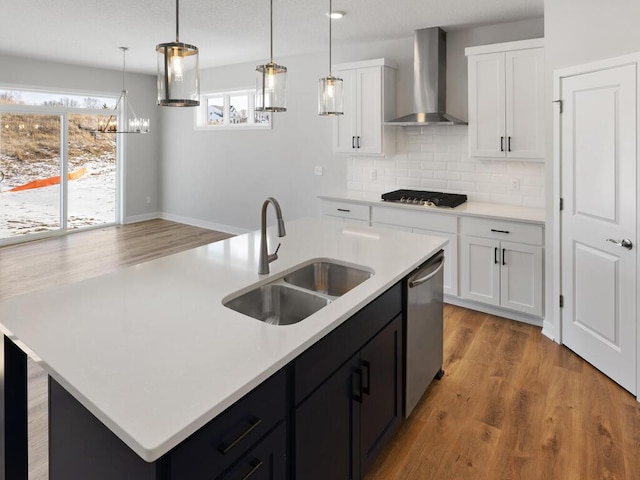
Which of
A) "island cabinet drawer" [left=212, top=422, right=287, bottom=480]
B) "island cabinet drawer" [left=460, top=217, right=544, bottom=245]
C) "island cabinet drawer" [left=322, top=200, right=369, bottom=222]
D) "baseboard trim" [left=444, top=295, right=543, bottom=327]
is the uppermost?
"island cabinet drawer" [left=322, top=200, right=369, bottom=222]

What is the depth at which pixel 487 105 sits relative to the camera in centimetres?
398

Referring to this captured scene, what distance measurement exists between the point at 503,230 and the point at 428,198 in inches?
31.2

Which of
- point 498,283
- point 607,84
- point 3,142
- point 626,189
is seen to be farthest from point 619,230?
point 3,142

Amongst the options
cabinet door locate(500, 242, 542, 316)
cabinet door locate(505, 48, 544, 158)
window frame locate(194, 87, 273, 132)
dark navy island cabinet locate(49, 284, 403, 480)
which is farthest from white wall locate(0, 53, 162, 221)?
dark navy island cabinet locate(49, 284, 403, 480)

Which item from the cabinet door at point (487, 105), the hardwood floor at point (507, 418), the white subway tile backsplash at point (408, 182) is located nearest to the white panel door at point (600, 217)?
the hardwood floor at point (507, 418)

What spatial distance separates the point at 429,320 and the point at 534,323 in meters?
1.74

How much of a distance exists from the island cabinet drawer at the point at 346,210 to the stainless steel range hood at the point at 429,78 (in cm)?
93

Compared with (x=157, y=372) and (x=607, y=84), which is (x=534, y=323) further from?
(x=157, y=372)

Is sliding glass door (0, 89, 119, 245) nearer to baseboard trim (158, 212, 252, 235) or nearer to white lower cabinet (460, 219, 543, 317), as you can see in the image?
baseboard trim (158, 212, 252, 235)

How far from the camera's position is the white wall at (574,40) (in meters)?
2.62

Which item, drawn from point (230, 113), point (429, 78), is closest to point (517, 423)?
point (429, 78)

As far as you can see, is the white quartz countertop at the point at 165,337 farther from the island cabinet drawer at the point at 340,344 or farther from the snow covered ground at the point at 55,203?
the snow covered ground at the point at 55,203

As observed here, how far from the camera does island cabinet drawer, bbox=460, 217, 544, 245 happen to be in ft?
11.7

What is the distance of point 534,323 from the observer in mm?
3730
